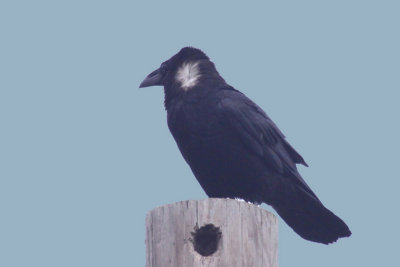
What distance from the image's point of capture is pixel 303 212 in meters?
7.21

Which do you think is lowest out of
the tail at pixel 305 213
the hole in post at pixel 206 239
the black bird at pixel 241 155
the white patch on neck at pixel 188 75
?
the hole in post at pixel 206 239

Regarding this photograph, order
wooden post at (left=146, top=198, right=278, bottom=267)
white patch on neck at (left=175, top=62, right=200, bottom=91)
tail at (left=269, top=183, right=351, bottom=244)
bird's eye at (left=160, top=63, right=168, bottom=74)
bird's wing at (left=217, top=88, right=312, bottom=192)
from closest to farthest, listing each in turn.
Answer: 1. wooden post at (left=146, top=198, right=278, bottom=267)
2. tail at (left=269, top=183, right=351, bottom=244)
3. bird's wing at (left=217, top=88, right=312, bottom=192)
4. white patch on neck at (left=175, top=62, right=200, bottom=91)
5. bird's eye at (left=160, top=63, right=168, bottom=74)

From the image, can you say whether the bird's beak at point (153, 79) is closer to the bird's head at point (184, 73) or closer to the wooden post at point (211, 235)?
the bird's head at point (184, 73)

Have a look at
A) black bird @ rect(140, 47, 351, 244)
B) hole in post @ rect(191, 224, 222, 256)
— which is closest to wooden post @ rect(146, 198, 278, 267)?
hole in post @ rect(191, 224, 222, 256)

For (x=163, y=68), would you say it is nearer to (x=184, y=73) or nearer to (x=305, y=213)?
(x=184, y=73)

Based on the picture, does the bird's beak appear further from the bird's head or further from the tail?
the tail

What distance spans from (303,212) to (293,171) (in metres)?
0.36

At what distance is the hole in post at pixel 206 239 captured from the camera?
459 cm

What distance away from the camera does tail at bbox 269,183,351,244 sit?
6980 millimetres

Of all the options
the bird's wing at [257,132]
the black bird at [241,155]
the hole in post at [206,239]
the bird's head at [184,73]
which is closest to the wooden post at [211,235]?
the hole in post at [206,239]

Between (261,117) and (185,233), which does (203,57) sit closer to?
(261,117)

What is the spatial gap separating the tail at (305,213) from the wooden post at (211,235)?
232 cm

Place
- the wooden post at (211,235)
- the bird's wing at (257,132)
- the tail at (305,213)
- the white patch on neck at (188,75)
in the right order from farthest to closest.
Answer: the white patch on neck at (188,75)
the bird's wing at (257,132)
the tail at (305,213)
the wooden post at (211,235)

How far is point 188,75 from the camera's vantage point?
773cm
